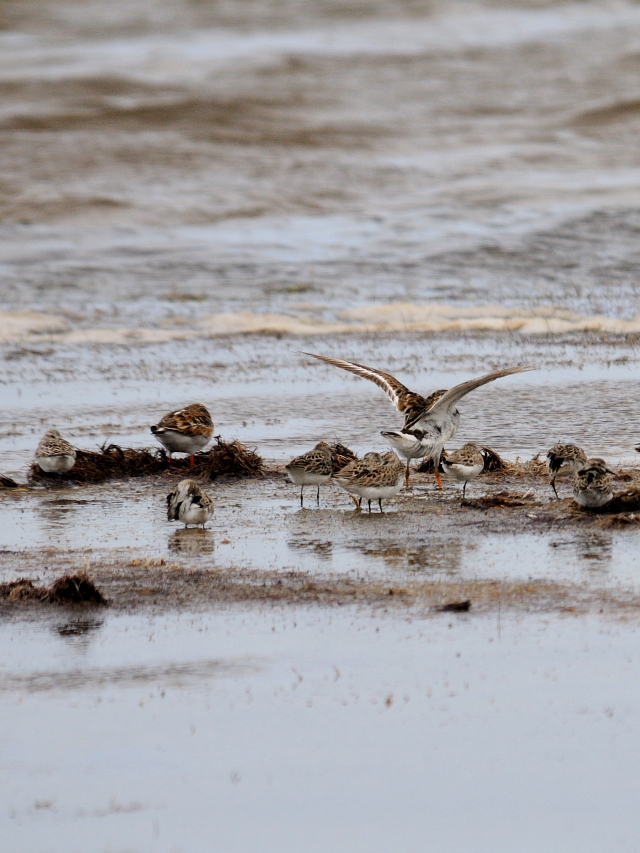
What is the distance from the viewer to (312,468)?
29.7 ft

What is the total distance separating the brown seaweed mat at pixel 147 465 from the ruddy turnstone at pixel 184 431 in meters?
0.11

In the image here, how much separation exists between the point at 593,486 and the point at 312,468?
201cm

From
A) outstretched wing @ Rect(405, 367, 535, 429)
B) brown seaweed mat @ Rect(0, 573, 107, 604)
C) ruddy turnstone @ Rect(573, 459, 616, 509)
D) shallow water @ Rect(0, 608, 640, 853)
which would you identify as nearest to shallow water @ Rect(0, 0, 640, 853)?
shallow water @ Rect(0, 608, 640, 853)

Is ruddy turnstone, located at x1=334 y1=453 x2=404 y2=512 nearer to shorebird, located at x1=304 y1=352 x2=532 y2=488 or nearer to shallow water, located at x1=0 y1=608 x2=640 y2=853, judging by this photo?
shorebird, located at x1=304 y1=352 x2=532 y2=488

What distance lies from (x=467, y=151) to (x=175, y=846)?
29394 millimetres

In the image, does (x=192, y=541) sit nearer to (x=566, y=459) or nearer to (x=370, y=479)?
(x=370, y=479)

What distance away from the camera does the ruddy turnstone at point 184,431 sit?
33.9 ft

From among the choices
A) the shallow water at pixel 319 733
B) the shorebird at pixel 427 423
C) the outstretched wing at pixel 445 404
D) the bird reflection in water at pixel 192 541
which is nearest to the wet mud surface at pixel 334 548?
the bird reflection in water at pixel 192 541

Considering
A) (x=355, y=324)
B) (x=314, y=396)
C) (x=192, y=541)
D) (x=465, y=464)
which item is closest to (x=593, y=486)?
(x=465, y=464)

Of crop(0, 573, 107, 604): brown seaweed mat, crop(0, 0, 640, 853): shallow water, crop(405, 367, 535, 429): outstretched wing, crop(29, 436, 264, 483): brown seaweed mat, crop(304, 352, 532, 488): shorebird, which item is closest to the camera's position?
crop(0, 0, 640, 853): shallow water

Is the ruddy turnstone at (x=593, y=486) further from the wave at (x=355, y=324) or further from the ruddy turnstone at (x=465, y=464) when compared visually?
→ the wave at (x=355, y=324)

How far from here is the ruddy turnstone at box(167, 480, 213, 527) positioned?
26.7ft

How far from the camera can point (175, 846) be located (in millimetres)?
4176

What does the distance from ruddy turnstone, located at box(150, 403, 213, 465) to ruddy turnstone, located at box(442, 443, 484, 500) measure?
211 centimetres
